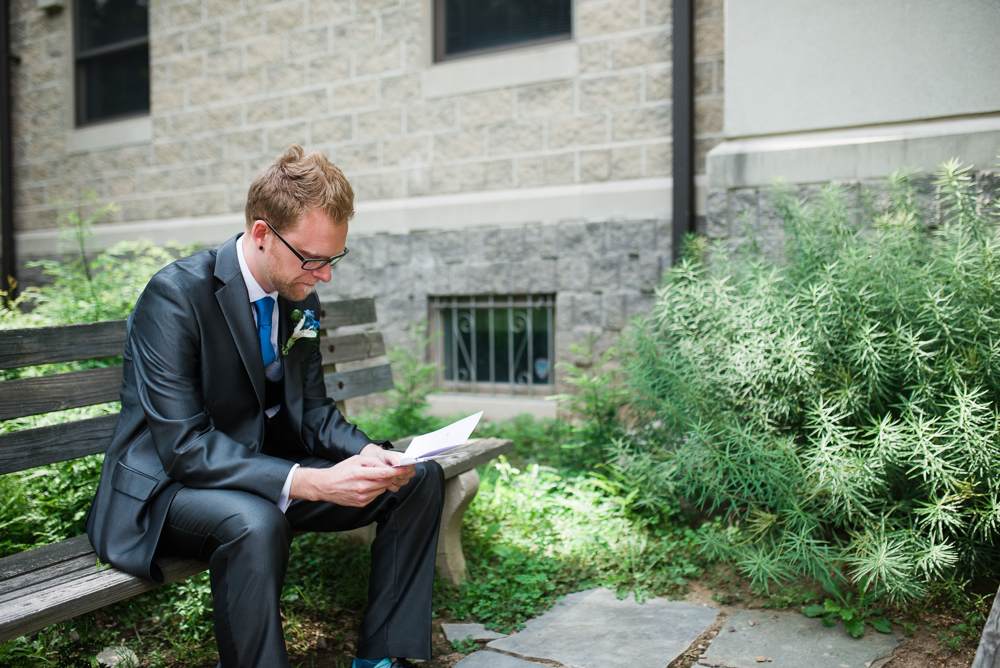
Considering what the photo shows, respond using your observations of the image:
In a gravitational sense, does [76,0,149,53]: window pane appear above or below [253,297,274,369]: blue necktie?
above

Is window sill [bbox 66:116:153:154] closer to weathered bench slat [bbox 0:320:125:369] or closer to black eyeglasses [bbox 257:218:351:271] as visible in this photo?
weathered bench slat [bbox 0:320:125:369]

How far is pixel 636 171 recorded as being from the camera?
4934 mm

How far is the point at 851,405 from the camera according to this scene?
2.71m

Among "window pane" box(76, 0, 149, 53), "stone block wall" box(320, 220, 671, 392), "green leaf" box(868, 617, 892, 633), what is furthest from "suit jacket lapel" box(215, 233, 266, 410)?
"window pane" box(76, 0, 149, 53)

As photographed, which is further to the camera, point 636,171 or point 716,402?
point 636,171

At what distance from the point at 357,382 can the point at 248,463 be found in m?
1.38

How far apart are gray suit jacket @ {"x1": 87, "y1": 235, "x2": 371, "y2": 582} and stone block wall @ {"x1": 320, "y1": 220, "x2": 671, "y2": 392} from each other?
9.73 ft

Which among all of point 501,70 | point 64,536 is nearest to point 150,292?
point 64,536

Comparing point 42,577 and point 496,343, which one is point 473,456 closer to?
point 42,577

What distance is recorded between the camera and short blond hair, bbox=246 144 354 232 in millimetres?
2070

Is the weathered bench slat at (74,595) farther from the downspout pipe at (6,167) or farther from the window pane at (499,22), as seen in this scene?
the downspout pipe at (6,167)

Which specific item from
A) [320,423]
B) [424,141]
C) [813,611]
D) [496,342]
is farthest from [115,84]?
[813,611]

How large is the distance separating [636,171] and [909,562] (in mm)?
3202

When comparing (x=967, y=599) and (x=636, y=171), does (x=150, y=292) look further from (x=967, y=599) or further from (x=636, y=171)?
(x=636, y=171)
